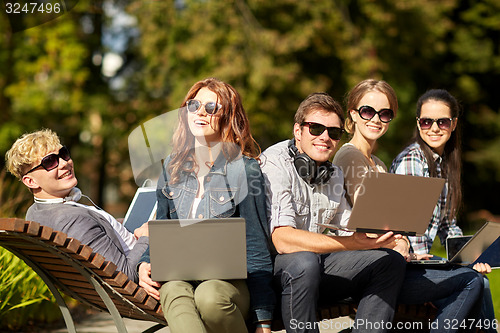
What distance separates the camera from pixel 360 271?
3119 mm

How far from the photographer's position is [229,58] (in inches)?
559

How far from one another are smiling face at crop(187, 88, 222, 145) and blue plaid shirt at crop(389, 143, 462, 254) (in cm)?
140

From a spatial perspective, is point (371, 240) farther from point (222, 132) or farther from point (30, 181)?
point (30, 181)

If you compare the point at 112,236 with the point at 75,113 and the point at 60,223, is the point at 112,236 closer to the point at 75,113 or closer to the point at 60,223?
the point at 60,223

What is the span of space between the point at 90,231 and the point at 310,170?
1.20 meters

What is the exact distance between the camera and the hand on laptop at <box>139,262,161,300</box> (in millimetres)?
3002

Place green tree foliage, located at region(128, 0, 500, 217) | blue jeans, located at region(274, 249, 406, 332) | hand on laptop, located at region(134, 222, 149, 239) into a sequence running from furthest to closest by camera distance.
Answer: green tree foliage, located at region(128, 0, 500, 217)
hand on laptop, located at region(134, 222, 149, 239)
blue jeans, located at region(274, 249, 406, 332)

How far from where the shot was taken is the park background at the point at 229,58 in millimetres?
14305

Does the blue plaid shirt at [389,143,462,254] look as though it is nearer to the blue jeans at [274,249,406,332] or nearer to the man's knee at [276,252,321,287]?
the blue jeans at [274,249,406,332]

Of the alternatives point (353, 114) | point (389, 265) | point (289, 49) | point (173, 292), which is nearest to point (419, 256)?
point (389, 265)

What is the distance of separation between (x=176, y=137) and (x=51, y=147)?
75 centimetres

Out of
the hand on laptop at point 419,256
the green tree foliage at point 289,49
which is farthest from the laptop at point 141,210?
the green tree foliage at point 289,49

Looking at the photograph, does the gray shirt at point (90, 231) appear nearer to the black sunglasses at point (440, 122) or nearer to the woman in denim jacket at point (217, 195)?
the woman in denim jacket at point (217, 195)

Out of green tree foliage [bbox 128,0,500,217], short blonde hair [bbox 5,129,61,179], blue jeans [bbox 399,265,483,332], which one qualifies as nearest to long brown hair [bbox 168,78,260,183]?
short blonde hair [bbox 5,129,61,179]
